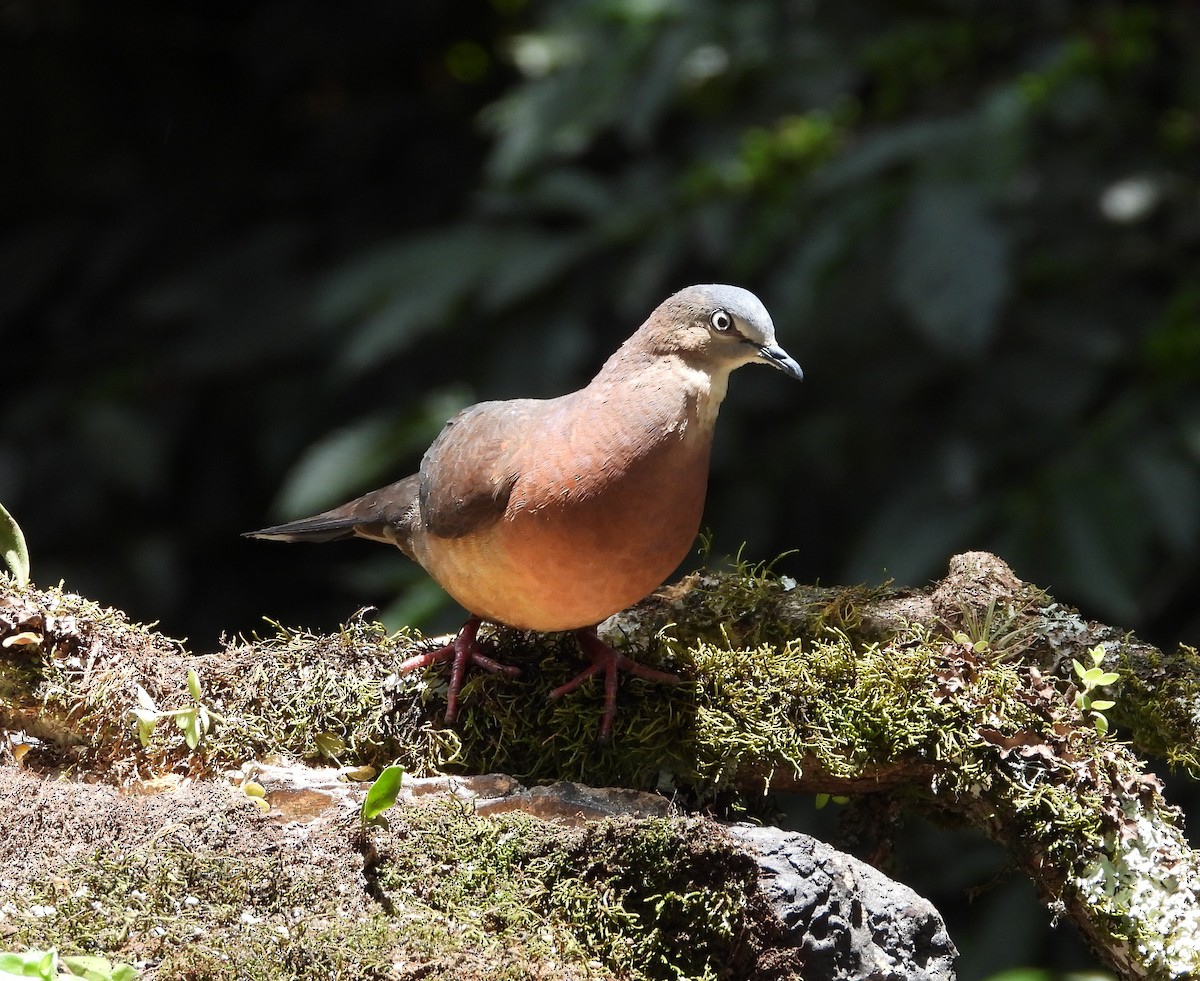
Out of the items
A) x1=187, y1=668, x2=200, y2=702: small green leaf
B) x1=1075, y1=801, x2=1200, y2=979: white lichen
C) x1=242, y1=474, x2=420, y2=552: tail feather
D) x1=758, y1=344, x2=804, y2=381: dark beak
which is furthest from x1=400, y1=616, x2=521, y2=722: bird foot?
x1=1075, y1=801, x2=1200, y2=979: white lichen

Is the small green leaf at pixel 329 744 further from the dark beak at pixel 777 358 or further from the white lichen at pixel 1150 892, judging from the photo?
the white lichen at pixel 1150 892

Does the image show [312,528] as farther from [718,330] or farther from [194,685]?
[718,330]

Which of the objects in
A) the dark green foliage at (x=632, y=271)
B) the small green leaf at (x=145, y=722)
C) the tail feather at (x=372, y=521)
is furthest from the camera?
the dark green foliage at (x=632, y=271)

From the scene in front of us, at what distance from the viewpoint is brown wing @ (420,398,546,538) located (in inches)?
117

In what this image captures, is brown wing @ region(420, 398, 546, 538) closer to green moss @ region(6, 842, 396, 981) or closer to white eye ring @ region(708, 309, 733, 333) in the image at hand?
white eye ring @ region(708, 309, 733, 333)

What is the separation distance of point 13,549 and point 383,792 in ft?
3.84

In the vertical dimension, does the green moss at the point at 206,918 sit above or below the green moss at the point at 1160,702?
below

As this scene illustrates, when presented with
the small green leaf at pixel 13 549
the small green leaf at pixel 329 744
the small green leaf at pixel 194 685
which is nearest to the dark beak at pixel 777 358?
the small green leaf at pixel 329 744

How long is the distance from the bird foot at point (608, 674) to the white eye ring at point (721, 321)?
0.75 m

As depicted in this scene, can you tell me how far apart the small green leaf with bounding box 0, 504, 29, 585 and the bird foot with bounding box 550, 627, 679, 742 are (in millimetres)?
1212

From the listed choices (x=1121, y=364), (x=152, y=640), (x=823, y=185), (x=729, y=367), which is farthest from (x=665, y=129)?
(x=152, y=640)

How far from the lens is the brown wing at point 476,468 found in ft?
9.78

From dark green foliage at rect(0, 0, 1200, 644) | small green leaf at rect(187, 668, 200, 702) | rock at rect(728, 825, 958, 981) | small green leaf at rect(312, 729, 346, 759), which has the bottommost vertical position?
rock at rect(728, 825, 958, 981)

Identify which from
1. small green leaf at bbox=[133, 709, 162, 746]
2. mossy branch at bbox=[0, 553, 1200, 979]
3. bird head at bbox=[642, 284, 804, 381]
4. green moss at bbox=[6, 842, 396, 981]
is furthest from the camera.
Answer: bird head at bbox=[642, 284, 804, 381]
